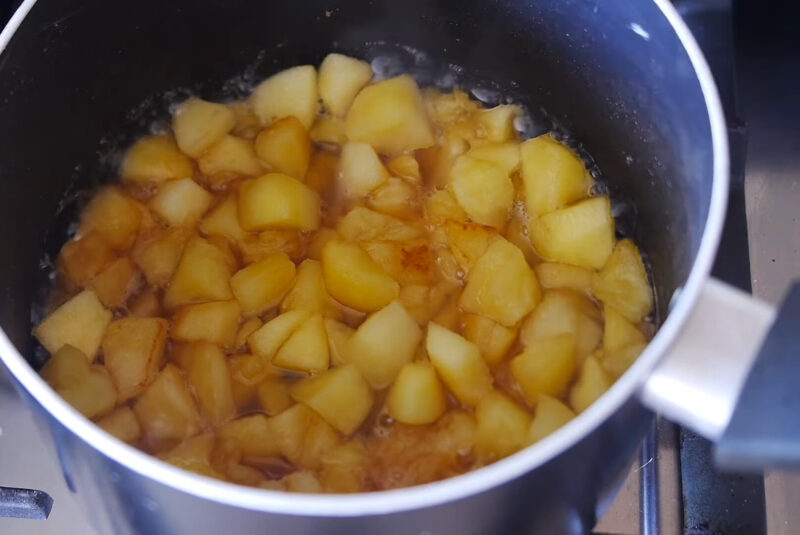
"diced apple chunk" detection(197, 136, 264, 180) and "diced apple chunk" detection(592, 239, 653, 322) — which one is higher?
"diced apple chunk" detection(197, 136, 264, 180)

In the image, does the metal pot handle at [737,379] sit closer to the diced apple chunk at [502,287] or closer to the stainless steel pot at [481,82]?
the stainless steel pot at [481,82]

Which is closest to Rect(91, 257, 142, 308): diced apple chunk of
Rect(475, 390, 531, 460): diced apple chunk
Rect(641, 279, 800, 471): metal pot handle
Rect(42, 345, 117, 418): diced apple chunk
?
Rect(42, 345, 117, 418): diced apple chunk

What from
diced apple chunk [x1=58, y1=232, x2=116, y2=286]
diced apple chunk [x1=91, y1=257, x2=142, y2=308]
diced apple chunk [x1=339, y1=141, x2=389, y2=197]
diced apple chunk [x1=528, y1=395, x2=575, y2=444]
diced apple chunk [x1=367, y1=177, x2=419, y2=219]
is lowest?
diced apple chunk [x1=528, y1=395, x2=575, y2=444]

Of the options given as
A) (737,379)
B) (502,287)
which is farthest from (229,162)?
(737,379)

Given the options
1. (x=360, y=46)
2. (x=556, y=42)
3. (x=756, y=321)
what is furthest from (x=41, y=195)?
(x=756, y=321)

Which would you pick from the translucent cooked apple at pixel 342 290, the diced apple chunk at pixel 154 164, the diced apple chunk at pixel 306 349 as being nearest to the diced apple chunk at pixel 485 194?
the translucent cooked apple at pixel 342 290

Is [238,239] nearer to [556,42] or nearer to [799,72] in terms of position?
[556,42]

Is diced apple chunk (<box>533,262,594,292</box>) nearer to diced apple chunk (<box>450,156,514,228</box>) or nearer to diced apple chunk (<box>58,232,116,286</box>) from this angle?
diced apple chunk (<box>450,156,514,228</box>)
